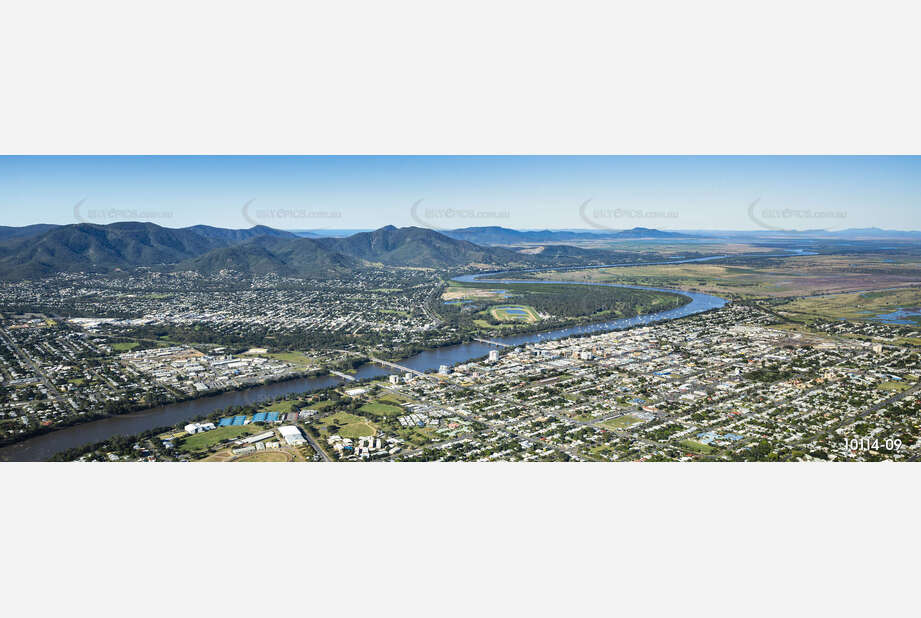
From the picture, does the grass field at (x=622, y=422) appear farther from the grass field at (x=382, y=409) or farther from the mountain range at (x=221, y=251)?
the mountain range at (x=221, y=251)

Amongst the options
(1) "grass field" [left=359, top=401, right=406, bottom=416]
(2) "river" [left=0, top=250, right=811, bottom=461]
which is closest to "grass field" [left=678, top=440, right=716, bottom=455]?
(1) "grass field" [left=359, top=401, right=406, bottom=416]

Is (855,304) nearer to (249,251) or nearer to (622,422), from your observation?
(622,422)

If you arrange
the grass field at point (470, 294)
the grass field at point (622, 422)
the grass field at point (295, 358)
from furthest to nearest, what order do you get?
1. the grass field at point (470, 294)
2. the grass field at point (295, 358)
3. the grass field at point (622, 422)

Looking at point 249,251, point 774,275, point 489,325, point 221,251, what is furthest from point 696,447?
point 249,251

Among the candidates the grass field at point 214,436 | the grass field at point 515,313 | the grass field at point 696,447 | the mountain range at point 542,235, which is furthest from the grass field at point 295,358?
the mountain range at point 542,235

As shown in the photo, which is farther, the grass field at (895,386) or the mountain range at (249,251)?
the mountain range at (249,251)

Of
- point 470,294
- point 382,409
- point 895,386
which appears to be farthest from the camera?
point 470,294

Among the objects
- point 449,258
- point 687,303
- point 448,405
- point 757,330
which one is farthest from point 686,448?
point 449,258
